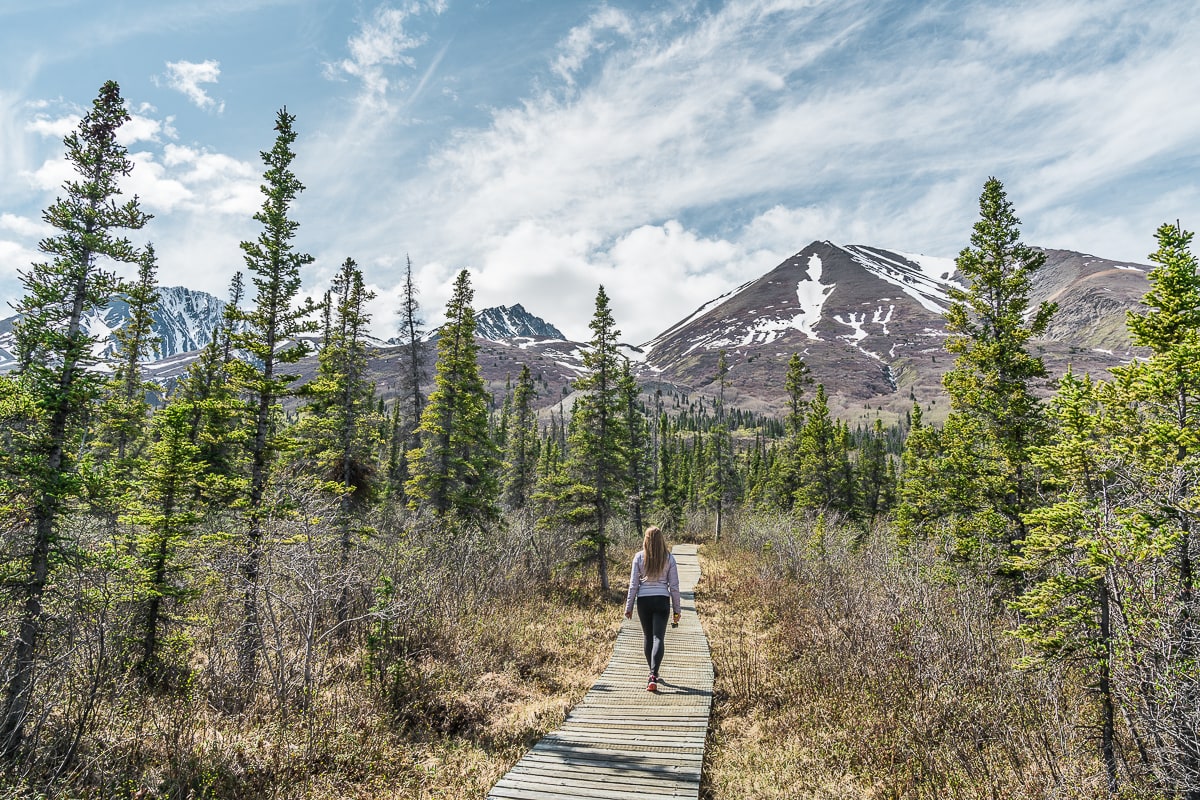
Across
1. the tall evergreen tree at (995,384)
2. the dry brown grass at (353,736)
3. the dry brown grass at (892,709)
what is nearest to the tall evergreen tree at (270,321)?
the dry brown grass at (353,736)

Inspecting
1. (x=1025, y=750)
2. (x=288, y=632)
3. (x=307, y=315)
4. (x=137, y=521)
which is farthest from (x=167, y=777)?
(x=307, y=315)

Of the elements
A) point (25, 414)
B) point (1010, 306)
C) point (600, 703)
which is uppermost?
point (1010, 306)

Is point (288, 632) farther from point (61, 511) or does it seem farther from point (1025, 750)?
point (1025, 750)

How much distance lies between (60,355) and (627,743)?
10057mm

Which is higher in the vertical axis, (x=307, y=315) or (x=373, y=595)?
(x=307, y=315)

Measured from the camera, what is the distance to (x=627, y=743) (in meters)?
6.44

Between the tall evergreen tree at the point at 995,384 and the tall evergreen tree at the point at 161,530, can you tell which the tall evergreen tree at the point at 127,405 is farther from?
the tall evergreen tree at the point at 995,384

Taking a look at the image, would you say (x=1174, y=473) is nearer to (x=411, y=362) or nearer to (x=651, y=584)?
(x=651, y=584)

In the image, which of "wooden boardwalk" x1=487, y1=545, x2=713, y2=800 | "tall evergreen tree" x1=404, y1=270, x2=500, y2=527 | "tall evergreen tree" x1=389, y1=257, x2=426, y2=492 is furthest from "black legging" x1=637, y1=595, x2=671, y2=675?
"tall evergreen tree" x1=389, y1=257, x2=426, y2=492

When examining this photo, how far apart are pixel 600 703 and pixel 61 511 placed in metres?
8.26


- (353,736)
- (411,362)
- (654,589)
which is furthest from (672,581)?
(411,362)

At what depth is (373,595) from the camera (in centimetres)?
979

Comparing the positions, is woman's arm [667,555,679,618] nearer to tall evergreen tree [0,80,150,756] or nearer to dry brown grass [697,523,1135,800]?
dry brown grass [697,523,1135,800]

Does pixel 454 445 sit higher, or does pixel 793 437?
pixel 793 437
